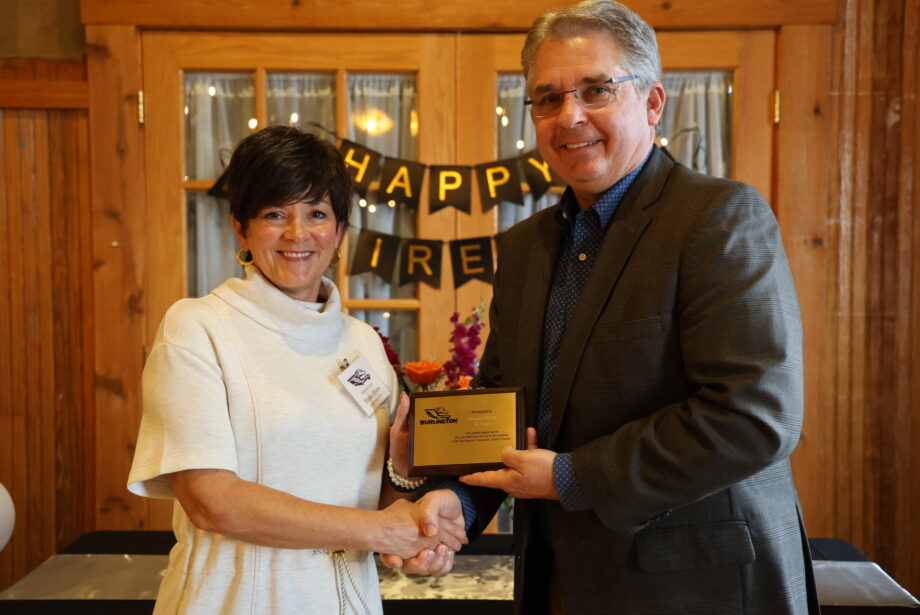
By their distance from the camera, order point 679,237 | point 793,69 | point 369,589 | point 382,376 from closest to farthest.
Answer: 1. point 679,237
2. point 369,589
3. point 382,376
4. point 793,69

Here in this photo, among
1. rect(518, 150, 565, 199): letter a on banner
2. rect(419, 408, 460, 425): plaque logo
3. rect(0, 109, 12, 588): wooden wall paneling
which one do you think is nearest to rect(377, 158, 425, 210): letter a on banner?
rect(518, 150, 565, 199): letter a on banner

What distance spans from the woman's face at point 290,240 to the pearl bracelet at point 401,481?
40 cm

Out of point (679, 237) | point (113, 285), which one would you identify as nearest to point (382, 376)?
point (679, 237)

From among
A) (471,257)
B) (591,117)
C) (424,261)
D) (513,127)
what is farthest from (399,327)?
(591,117)

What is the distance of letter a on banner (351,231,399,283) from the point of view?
2916mm

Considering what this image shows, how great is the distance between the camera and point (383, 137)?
116 inches

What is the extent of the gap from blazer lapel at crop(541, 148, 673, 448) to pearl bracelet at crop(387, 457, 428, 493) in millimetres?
339

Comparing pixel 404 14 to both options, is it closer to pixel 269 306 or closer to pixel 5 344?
pixel 269 306

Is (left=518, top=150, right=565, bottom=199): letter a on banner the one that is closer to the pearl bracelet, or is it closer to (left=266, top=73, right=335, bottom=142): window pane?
(left=266, top=73, right=335, bottom=142): window pane

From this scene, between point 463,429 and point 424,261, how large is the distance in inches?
60.6

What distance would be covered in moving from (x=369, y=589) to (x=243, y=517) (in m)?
0.30

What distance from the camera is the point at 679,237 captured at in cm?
125

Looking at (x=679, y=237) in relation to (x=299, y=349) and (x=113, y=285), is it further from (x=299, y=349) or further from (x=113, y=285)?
(x=113, y=285)

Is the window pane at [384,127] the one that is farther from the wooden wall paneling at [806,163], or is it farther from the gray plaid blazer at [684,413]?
the gray plaid blazer at [684,413]
